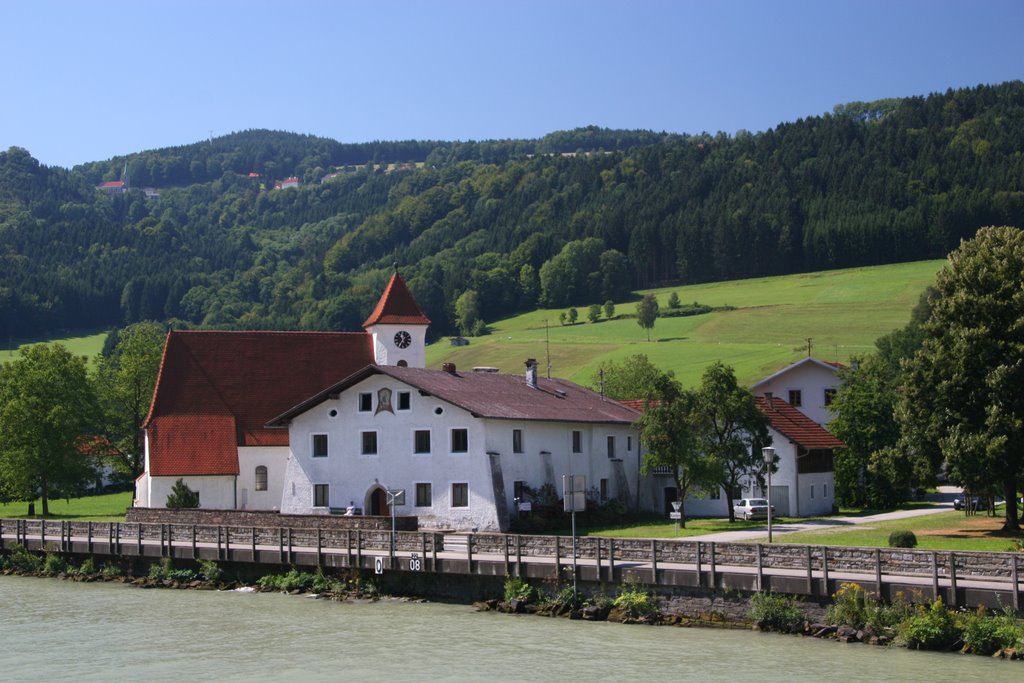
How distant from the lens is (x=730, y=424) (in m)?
56.7

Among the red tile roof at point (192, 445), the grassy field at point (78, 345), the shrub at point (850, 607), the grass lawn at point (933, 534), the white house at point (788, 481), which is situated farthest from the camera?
the grassy field at point (78, 345)

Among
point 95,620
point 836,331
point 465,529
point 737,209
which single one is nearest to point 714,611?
point 95,620

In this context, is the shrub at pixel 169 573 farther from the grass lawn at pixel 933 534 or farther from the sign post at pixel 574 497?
the grass lawn at pixel 933 534

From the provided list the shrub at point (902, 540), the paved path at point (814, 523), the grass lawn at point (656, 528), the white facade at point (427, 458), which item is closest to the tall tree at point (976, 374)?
the shrub at point (902, 540)

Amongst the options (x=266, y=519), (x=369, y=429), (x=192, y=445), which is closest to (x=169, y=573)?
(x=266, y=519)

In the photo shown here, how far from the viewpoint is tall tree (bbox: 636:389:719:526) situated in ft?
180

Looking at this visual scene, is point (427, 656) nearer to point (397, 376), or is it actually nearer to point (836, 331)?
point (397, 376)

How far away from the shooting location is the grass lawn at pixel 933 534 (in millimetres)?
41369

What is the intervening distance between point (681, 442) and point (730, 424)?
257 cm

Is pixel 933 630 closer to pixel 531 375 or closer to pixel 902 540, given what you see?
pixel 902 540

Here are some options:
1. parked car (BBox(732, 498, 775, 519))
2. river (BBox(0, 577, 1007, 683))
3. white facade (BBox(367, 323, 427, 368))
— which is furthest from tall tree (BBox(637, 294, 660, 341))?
river (BBox(0, 577, 1007, 683))

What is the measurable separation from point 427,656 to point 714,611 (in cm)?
711

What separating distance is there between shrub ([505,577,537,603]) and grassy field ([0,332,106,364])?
140851 millimetres

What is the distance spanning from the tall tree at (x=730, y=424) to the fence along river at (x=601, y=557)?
13159 mm
